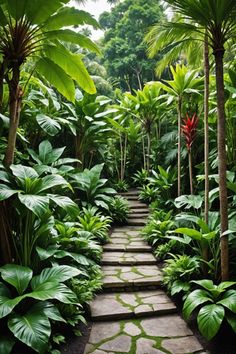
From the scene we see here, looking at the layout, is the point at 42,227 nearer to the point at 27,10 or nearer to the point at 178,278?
the point at 178,278

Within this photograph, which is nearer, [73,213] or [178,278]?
[73,213]

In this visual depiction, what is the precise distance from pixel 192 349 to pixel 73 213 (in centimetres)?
164

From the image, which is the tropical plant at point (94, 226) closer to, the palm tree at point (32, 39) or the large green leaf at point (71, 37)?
the palm tree at point (32, 39)

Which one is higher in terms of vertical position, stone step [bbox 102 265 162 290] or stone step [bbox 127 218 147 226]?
stone step [bbox 127 218 147 226]

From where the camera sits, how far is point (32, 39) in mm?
3023

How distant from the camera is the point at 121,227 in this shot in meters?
6.09

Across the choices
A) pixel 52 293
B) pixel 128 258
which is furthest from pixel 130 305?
pixel 52 293

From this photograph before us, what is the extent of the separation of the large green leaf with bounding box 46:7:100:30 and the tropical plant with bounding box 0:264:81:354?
7.75 feet

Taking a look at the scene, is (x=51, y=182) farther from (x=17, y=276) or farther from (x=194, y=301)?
(x=194, y=301)

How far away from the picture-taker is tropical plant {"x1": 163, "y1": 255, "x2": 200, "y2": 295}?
3.42 m

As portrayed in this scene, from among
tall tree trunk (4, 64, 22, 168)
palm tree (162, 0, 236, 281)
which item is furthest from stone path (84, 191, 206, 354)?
tall tree trunk (4, 64, 22, 168)

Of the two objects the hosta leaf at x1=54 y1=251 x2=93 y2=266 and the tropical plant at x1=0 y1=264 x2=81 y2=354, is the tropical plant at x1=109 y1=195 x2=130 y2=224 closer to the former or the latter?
the hosta leaf at x1=54 y1=251 x2=93 y2=266

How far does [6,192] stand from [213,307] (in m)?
2.09

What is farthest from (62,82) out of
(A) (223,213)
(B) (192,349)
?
(B) (192,349)
